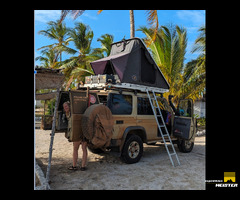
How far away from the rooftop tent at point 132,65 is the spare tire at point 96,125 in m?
1.53

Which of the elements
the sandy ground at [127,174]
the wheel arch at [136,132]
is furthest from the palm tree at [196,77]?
the wheel arch at [136,132]

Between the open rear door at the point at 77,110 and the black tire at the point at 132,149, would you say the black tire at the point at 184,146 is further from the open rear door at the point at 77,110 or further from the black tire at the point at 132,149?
the open rear door at the point at 77,110

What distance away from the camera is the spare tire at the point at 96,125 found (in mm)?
4617

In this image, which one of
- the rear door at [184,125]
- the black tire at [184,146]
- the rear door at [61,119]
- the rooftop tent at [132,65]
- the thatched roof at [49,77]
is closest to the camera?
the thatched roof at [49,77]

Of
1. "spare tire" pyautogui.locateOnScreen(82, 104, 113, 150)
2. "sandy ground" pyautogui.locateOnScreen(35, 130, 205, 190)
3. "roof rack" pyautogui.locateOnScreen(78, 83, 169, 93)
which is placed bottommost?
"sandy ground" pyautogui.locateOnScreen(35, 130, 205, 190)

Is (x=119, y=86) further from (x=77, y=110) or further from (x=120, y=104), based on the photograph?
(x=77, y=110)

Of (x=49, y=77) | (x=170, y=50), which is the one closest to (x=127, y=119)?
(x=49, y=77)

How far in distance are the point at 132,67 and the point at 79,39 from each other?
13.5 m

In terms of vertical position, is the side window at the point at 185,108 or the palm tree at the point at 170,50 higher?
the palm tree at the point at 170,50

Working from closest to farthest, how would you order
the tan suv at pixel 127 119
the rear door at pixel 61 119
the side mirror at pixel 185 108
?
1. the tan suv at pixel 127 119
2. the rear door at pixel 61 119
3. the side mirror at pixel 185 108

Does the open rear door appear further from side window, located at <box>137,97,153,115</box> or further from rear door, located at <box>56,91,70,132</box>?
side window, located at <box>137,97,153,115</box>

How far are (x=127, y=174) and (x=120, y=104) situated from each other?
181cm

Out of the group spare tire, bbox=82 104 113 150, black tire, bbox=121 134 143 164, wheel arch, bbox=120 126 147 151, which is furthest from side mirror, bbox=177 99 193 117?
spare tire, bbox=82 104 113 150

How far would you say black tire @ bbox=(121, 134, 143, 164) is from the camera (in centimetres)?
572
